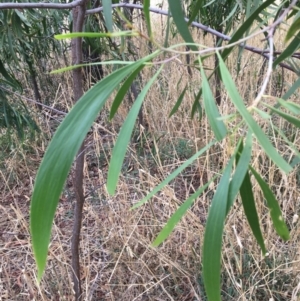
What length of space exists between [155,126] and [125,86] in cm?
151

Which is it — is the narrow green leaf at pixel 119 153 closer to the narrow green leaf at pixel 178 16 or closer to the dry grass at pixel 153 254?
the narrow green leaf at pixel 178 16

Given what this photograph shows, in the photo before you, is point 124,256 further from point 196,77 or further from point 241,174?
point 196,77

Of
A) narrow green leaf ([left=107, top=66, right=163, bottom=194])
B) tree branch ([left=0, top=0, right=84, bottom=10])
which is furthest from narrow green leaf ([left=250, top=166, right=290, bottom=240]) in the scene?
tree branch ([left=0, top=0, right=84, bottom=10])

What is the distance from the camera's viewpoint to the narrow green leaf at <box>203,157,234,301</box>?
0.83 ft

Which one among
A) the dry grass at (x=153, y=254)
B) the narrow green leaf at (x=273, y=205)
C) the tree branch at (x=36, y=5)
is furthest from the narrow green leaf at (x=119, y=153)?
the dry grass at (x=153, y=254)

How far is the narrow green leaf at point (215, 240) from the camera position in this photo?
252mm

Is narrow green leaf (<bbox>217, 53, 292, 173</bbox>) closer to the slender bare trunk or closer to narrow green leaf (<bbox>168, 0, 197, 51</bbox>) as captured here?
narrow green leaf (<bbox>168, 0, 197, 51</bbox>)

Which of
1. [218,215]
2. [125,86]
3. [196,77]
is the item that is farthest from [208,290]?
[196,77]

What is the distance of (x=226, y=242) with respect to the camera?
1048 millimetres

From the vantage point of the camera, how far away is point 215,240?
0.83ft

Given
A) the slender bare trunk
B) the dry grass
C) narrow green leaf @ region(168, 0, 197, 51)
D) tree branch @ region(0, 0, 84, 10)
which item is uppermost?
tree branch @ region(0, 0, 84, 10)

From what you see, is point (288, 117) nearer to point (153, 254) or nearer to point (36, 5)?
point (36, 5)

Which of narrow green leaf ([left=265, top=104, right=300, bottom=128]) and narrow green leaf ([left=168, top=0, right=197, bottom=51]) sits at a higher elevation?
narrow green leaf ([left=168, top=0, right=197, bottom=51])

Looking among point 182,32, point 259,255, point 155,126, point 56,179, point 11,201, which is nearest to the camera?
point 56,179
